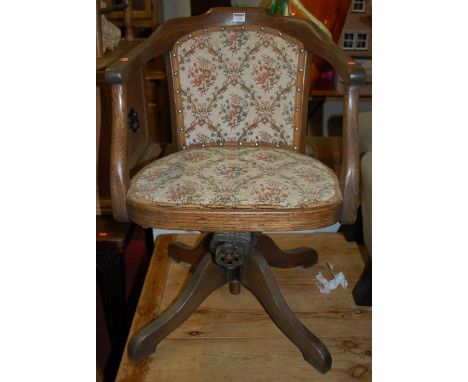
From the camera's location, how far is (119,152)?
44.2 inches

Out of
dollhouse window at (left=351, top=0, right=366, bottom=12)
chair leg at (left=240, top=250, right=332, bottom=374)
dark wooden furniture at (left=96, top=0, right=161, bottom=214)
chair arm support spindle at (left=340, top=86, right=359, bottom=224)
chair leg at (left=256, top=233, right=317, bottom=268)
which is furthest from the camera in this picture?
dollhouse window at (left=351, top=0, right=366, bottom=12)

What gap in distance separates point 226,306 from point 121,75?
75cm

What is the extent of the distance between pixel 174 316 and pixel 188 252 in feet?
1.32

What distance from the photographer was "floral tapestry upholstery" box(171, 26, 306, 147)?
1398 mm

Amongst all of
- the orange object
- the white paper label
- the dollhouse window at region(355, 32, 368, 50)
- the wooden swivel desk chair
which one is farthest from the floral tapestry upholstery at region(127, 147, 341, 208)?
the dollhouse window at region(355, 32, 368, 50)

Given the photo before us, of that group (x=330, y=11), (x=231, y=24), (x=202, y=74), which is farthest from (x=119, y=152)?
(x=330, y=11)

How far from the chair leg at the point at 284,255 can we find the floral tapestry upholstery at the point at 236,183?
439 mm

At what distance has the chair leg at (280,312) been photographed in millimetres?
1218

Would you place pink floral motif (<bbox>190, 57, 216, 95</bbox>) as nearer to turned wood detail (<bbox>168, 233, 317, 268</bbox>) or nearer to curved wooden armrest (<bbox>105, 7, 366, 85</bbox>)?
curved wooden armrest (<bbox>105, 7, 366, 85</bbox>)

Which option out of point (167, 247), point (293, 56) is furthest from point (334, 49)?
point (167, 247)

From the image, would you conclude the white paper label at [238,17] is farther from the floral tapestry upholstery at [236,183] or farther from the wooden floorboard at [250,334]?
the wooden floorboard at [250,334]

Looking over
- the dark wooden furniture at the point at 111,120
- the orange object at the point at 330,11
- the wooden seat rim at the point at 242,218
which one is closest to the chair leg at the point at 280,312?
the wooden seat rim at the point at 242,218

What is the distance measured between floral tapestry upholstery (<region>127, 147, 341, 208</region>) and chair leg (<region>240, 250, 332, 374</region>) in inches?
10.5

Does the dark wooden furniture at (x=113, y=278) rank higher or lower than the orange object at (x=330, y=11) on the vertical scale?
lower
